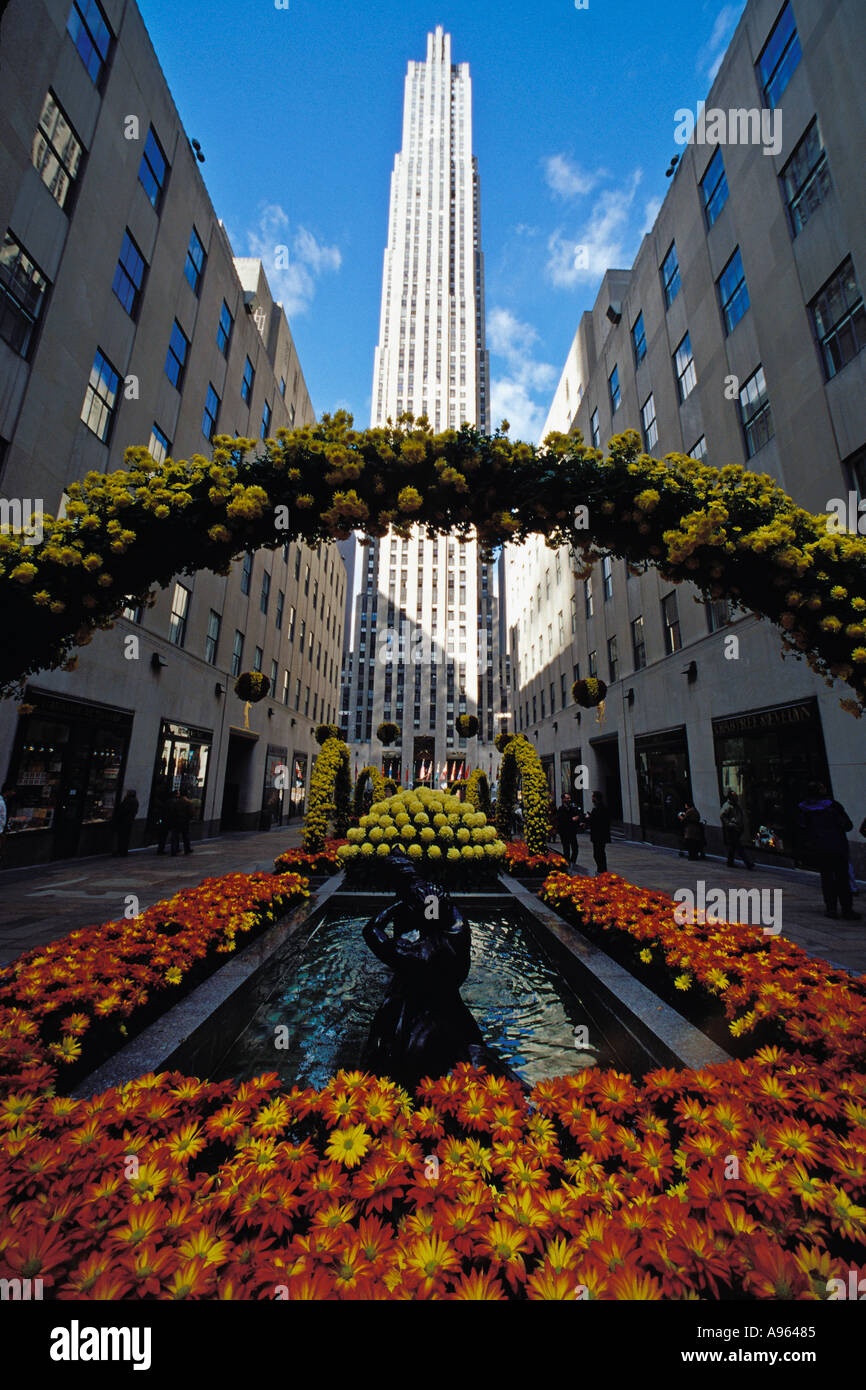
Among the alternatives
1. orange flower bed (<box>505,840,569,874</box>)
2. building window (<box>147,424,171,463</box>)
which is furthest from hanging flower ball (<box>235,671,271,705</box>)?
orange flower bed (<box>505,840,569,874</box>)

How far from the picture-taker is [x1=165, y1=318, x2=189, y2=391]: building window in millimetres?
16641

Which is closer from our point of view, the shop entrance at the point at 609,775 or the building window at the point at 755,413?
the building window at the point at 755,413

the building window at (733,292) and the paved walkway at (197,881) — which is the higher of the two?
the building window at (733,292)

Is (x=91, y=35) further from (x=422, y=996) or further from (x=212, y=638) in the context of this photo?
(x=422, y=996)

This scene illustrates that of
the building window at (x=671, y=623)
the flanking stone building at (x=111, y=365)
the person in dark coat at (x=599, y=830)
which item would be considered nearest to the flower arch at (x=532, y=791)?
→ the person in dark coat at (x=599, y=830)

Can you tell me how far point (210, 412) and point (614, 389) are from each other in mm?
18120

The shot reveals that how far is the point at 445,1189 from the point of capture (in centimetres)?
189

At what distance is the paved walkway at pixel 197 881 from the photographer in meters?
6.64

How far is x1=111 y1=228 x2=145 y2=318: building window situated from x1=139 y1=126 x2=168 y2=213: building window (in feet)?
6.54

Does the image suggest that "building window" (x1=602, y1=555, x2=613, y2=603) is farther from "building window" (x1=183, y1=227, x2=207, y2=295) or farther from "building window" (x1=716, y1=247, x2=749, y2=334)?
"building window" (x1=183, y1=227, x2=207, y2=295)

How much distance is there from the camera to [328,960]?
233 inches

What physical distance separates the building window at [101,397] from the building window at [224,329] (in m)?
7.72

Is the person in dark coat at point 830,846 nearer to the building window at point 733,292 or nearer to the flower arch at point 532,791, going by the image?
the flower arch at point 532,791
